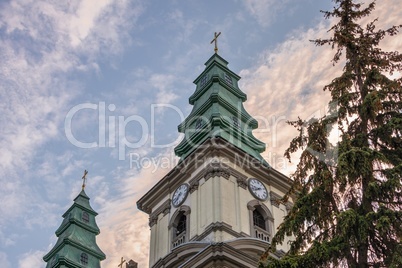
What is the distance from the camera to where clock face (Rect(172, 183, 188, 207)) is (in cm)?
3366

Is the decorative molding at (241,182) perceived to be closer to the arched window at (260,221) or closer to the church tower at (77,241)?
the arched window at (260,221)

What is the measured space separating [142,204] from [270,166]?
715 cm

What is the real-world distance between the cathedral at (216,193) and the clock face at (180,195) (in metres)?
0.06

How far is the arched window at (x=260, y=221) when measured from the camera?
31.7 meters

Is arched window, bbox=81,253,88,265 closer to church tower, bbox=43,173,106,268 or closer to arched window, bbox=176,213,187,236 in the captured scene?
church tower, bbox=43,173,106,268

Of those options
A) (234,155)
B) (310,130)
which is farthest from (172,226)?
(310,130)

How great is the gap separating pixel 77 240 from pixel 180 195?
24200 mm

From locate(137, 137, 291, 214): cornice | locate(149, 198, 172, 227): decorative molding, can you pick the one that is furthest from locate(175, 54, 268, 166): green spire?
locate(149, 198, 172, 227): decorative molding

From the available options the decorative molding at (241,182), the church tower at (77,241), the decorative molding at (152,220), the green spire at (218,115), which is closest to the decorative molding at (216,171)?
the decorative molding at (241,182)

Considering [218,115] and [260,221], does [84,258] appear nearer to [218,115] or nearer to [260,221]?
[218,115]

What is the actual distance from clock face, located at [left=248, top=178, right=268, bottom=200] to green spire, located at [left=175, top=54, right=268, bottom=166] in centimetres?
163

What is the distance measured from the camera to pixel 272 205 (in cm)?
3388

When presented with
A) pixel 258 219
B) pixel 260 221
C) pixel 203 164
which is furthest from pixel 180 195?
pixel 260 221

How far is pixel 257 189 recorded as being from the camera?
3381 cm
